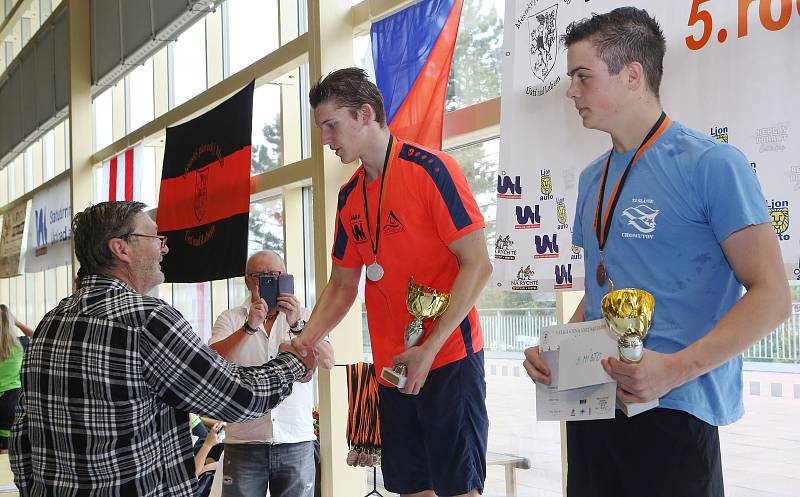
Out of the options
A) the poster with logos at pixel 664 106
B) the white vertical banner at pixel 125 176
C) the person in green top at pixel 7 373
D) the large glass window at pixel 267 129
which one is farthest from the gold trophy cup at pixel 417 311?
the person in green top at pixel 7 373

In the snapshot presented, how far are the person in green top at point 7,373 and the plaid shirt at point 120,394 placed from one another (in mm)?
6518

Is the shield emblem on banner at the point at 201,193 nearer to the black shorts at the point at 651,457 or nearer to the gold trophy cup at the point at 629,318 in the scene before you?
the black shorts at the point at 651,457

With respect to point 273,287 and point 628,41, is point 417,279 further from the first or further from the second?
point 273,287

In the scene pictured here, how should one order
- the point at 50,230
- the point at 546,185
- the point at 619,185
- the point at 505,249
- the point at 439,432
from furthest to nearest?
1. the point at 50,230
2. the point at 505,249
3. the point at 546,185
4. the point at 439,432
5. the point at 619,185

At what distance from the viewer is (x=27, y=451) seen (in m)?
2.60

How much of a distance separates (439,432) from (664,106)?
4.18 ft

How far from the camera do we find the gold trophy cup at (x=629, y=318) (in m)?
1.47

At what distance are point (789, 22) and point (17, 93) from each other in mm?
12745

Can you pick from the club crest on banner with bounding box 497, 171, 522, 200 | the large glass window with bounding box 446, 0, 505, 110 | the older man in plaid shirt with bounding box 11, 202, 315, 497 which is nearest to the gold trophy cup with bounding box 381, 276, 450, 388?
the older man in plaid shirt with bounding box 11, 202, 315, 497

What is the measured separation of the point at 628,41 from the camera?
171cm

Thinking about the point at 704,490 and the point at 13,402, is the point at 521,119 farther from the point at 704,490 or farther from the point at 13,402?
the point at 13,402

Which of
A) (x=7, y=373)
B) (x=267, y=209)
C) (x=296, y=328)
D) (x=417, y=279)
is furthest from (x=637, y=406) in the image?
(x=7, y=373)

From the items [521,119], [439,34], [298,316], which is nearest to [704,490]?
[521,119]

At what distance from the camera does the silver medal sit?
2.60m
